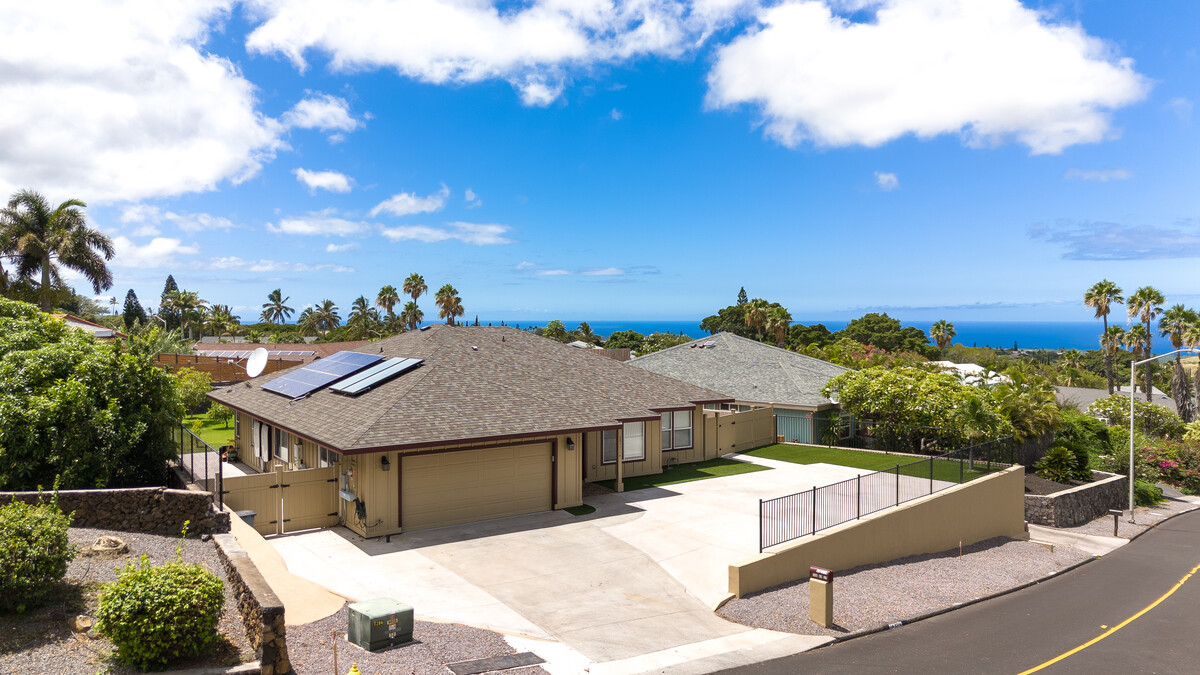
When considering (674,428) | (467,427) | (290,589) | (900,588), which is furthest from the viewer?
(674,428)

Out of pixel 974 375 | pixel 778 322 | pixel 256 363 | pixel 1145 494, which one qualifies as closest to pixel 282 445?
pixel 256 363

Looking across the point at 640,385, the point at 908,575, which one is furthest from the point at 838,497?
the point at 640,385

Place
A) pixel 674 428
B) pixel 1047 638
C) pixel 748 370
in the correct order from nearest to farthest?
1. pixel 1047 638
2. pixel 674 428
3. pixel 748 370

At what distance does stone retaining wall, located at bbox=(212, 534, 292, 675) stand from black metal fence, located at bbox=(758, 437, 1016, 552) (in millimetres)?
10433

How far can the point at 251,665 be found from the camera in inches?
356

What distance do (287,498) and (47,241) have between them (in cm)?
2963

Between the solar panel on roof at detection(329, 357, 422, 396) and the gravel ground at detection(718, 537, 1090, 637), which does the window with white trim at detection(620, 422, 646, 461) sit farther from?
the gravel ground at detection(718, 537, 1090, 637)

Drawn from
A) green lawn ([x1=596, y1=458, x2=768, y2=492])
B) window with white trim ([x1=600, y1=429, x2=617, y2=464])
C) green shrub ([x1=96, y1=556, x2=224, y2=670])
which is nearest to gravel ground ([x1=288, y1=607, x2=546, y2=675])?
green shrub ([x1=96, y1=556, x2=224, y2=670])

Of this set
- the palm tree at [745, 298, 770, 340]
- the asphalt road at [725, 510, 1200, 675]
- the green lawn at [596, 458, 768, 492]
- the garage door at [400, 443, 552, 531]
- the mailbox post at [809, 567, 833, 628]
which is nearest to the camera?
the asphalt road at [725, 510, 1200, 675]

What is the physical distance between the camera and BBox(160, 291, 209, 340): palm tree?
98.6 meters

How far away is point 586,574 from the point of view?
49.8 feet

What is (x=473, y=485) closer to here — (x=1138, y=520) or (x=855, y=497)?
(x=855, y=497)

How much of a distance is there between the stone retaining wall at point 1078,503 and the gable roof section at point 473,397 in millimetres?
14727

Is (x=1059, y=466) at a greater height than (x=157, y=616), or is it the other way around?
(x=157, y=616)
